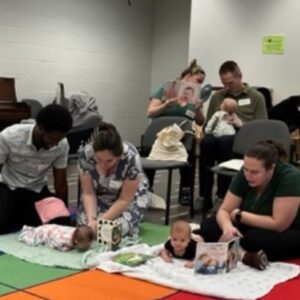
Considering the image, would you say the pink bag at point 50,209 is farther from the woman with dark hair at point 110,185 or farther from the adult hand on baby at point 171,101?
the adult hand on baby at point 171,101

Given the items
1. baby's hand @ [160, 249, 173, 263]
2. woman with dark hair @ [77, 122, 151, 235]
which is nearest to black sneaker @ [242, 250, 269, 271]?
baby's hand @ [160, 249, 173, 263]

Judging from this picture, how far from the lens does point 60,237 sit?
3.18 meters

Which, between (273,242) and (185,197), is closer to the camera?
(273,242)

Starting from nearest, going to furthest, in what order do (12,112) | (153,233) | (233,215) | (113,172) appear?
1. (233,215)
2. (113,172)
3. (153,233)
4. (12,112)

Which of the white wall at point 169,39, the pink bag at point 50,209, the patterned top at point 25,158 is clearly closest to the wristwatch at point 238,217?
the pink bag at point 50,209

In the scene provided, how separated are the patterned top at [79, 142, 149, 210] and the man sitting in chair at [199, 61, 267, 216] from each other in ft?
3.85

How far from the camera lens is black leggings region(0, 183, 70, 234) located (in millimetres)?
3586

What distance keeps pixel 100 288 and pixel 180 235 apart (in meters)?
0.55

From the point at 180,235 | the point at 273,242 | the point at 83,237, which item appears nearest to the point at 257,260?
the point at 273,242

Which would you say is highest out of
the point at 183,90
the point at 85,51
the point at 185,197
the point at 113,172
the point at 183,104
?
the point at 85,51

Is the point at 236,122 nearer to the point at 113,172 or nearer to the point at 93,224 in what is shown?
the point at 113,172

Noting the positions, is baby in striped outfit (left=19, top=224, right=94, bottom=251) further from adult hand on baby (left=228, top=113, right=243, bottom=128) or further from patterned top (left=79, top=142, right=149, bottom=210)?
adult hand on baby (left=228, top=113, right=243, bottom=128)

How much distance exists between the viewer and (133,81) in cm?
927

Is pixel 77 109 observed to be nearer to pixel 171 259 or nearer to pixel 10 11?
pixel 10 11
